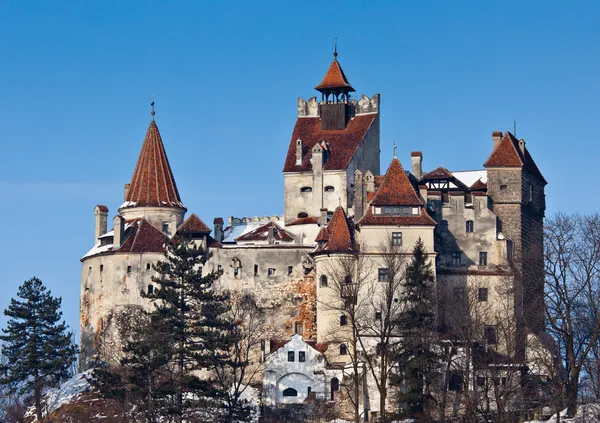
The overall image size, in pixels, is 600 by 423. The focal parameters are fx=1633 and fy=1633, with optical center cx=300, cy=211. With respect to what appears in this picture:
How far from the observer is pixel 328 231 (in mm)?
98062

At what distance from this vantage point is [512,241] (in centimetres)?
9906

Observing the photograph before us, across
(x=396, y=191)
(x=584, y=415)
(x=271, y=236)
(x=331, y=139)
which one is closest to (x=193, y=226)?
(x=271, y=236)

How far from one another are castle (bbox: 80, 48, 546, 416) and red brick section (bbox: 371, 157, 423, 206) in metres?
0.08

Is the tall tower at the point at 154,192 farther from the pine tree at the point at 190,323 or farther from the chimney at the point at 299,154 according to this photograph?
the pine tree at the point at 190,323

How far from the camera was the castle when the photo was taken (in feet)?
311

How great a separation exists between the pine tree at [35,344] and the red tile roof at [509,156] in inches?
1107

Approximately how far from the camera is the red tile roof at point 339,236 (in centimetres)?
9544

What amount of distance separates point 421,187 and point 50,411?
25705 millimetres

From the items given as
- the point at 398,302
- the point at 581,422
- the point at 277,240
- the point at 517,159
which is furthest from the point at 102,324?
the point at 581,422

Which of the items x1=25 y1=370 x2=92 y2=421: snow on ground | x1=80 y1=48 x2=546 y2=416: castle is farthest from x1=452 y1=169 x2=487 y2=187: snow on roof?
x1=25 y1=370 x2=92 y2=421: snow on ground

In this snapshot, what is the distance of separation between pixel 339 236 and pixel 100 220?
19.9m

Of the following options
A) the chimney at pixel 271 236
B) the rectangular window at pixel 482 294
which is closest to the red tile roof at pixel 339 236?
the chimney at pixel 271 236

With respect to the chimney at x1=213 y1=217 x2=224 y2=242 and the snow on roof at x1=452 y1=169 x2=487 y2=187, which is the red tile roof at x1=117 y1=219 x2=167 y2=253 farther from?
the snow on roof at x1=452 y1=169 x2=487 y2=187

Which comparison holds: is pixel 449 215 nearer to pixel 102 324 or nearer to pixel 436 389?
pixel 436 389
